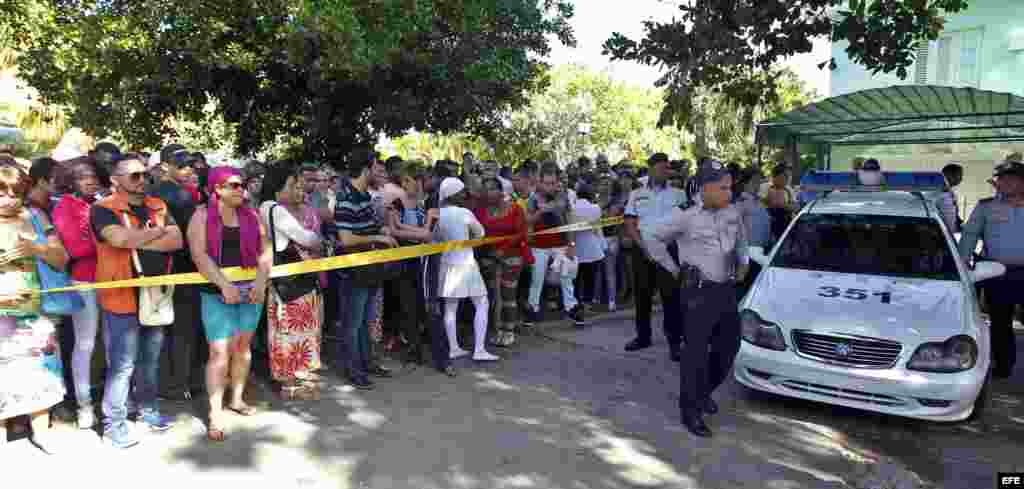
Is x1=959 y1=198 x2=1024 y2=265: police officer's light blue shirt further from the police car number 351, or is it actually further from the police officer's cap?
the police officer's cap

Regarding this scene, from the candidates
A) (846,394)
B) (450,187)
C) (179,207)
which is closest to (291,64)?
(450,187)

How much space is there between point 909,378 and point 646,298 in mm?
2618

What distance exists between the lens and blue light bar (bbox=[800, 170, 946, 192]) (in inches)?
328

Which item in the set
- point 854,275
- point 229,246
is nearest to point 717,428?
point 854,275

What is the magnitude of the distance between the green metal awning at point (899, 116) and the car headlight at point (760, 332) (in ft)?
20.0

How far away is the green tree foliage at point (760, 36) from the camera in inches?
273

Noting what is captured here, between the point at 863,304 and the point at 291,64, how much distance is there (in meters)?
8.12

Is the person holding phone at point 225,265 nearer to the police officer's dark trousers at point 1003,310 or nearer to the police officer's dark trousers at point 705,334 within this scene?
the police officer's dark trousers at point 705,334

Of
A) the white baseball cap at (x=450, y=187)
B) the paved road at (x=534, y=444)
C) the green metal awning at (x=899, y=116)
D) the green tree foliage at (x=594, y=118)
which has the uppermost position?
the green tree foliage at (x=594, y=118)

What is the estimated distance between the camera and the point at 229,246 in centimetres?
456

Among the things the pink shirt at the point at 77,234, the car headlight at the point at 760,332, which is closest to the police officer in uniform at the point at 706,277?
the car headlight at the point at 760,332

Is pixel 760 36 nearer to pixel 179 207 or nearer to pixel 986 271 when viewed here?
pixel 986 271

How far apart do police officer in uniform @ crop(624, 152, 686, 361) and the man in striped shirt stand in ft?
8.01

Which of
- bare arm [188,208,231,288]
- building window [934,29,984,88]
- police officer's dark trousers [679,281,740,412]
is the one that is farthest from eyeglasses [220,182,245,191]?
building window [934,29,984,88]
